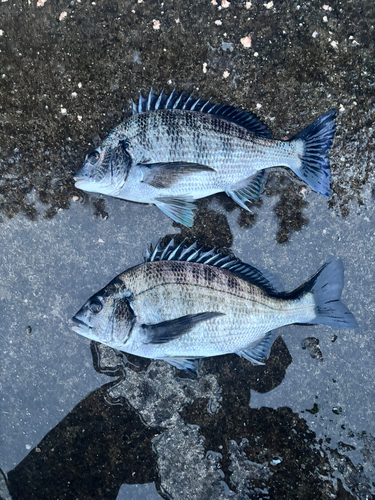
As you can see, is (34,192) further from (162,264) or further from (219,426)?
(219,426)

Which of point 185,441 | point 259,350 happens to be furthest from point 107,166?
point 185,441

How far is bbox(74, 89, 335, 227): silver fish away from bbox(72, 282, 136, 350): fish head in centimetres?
80

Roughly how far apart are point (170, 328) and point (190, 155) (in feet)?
4.27

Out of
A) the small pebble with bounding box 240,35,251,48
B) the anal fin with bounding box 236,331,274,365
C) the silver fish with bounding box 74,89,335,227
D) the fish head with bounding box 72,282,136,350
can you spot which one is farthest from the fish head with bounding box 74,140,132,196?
the anal fin with bounding box 236,331,274,365

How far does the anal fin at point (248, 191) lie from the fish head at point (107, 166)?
848mm

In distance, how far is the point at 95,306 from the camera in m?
2.37

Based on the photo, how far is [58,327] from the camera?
2.79 m

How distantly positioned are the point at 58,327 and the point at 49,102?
1.91m

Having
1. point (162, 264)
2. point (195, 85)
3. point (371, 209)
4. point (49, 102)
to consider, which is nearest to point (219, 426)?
point (162, 264)

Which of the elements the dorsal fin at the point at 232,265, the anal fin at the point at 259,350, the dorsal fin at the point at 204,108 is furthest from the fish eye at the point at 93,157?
the anal fin at the point at 259,350

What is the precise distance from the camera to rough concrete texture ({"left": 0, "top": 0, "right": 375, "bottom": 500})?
8.69 feet

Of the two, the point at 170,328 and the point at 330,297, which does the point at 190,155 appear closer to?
the point at 170,328

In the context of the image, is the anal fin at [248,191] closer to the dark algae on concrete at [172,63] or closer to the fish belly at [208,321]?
the dark algae on concrete at [172,63]

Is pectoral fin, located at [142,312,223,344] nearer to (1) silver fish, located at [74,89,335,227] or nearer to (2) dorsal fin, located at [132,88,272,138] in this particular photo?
(1) silver fish, located at [74,89,335,227]
